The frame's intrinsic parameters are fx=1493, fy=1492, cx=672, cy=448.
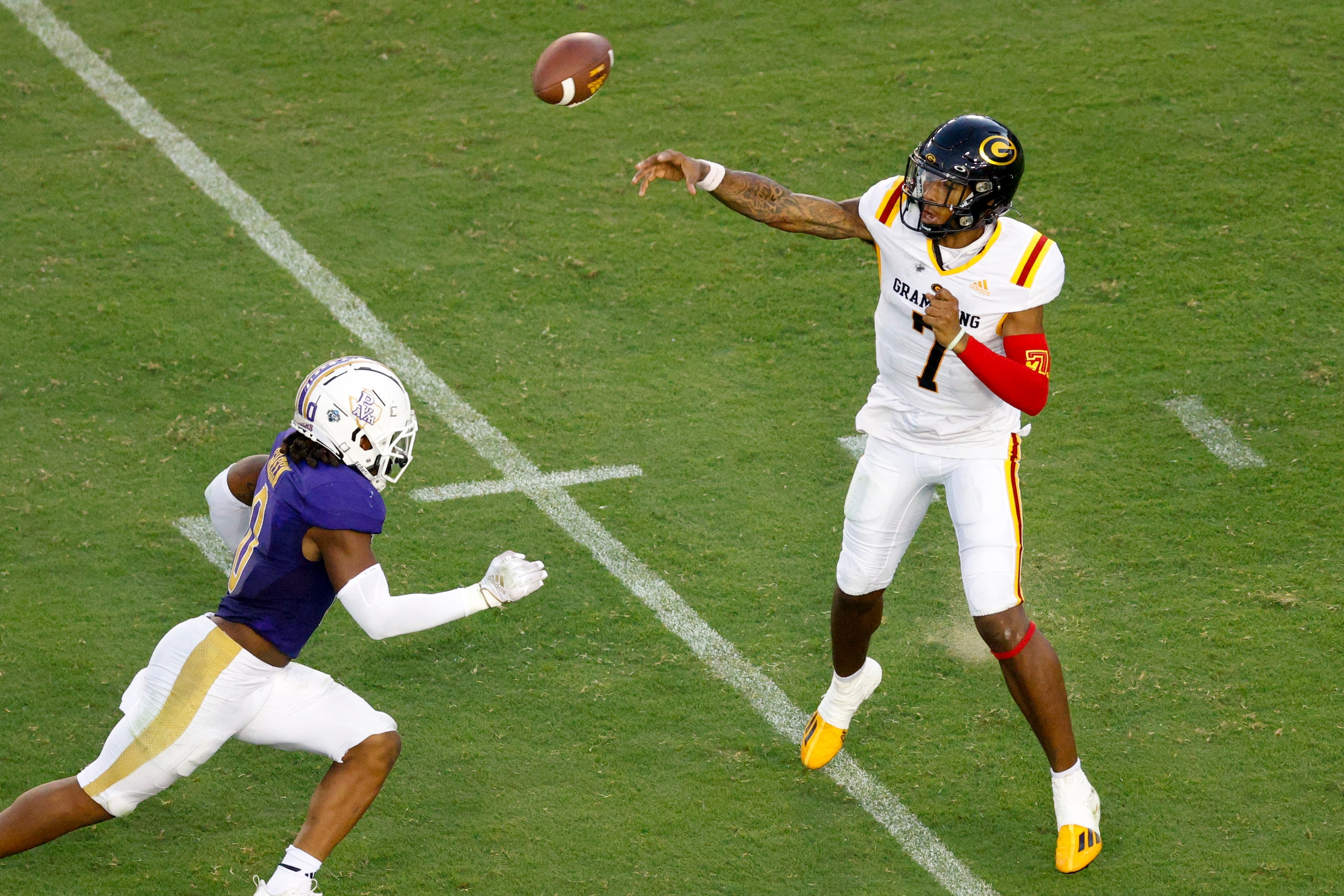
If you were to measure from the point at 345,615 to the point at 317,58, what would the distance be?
4.56 metres

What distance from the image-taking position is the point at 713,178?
5031 mm

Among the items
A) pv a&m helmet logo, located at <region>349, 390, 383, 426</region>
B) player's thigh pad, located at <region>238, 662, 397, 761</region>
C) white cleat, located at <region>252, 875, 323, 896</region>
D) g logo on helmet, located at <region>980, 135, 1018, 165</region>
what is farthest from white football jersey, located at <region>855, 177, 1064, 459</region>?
white cleat, located at <region>252, 875, 323, 896</region>

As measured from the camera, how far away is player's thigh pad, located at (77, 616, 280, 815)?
13.7 ft

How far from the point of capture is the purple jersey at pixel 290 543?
4137 millimetres

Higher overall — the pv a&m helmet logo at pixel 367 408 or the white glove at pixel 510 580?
the pv a&m helmet logo at pixel 367 408

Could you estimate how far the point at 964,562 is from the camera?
472 cm

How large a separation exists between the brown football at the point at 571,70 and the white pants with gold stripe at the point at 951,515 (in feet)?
5.99

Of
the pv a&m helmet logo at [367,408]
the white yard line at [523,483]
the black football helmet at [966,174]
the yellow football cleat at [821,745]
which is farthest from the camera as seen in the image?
the white yard line at [523,483]

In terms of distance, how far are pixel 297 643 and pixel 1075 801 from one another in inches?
95.5

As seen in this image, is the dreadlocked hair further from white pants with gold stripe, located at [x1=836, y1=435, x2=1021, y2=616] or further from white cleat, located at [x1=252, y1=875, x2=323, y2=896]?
white pants with gold stripe, located at [x1=836, y1=435, x2=1021, y2=616]

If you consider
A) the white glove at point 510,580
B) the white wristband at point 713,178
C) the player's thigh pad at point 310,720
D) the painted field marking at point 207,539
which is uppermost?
the white wristband at point 713,178

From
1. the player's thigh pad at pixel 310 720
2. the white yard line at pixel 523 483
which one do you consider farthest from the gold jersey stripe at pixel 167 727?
the white yard line at pixel 523 483

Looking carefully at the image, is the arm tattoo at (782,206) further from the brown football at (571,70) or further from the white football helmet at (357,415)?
the white football helmet at (357,415)

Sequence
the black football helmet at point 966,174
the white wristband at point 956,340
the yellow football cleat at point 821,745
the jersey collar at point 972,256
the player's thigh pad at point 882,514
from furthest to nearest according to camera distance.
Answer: the yellow football cleat at point 821,745 → the player's thigh pad at point 882,514 → the jersey collar at point 972,256 → the black football helmet at point 966,174 → the white wristband at point 956,340
